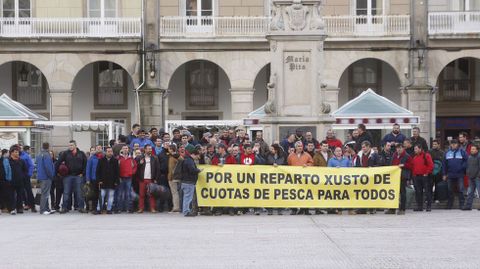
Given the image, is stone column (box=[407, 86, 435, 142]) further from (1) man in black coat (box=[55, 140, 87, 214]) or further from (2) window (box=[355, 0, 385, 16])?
(1) man in black coat (box=[55, 140, 87, 214])

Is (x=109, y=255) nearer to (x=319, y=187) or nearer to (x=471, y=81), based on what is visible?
(x=319, y=187)

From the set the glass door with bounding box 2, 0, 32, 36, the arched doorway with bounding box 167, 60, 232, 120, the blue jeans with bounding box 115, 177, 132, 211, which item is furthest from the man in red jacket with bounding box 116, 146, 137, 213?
the arched doorway with bounding box 167, 60, 232, 120

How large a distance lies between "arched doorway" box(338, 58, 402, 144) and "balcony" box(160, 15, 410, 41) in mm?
3091

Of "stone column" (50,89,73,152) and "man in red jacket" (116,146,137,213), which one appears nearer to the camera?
"man in red jacket" (116,146,137,213)

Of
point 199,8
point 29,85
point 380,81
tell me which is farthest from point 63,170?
point 380,81

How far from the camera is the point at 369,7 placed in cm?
4334

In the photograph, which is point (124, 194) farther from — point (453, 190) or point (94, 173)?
point (453, 190)

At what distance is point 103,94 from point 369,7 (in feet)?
39.5

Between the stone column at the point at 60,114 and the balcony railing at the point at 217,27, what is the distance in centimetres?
477

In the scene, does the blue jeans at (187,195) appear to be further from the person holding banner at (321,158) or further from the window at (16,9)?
the window at (16,9)

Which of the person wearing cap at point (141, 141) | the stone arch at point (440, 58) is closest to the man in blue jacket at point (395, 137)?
the person wearing cap at point (141, 141)

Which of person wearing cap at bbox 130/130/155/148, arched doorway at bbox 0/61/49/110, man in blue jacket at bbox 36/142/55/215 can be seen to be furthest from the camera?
arched doorway at bbox 0/61/49/110

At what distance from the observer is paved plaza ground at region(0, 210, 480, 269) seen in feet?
48.5

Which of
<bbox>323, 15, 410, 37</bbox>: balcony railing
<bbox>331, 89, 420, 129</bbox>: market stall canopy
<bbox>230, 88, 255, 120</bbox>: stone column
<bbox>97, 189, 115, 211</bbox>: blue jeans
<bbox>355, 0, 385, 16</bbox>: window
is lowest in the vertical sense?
<bbox>97, 189, 115, 211</bbox>: blue jeans
